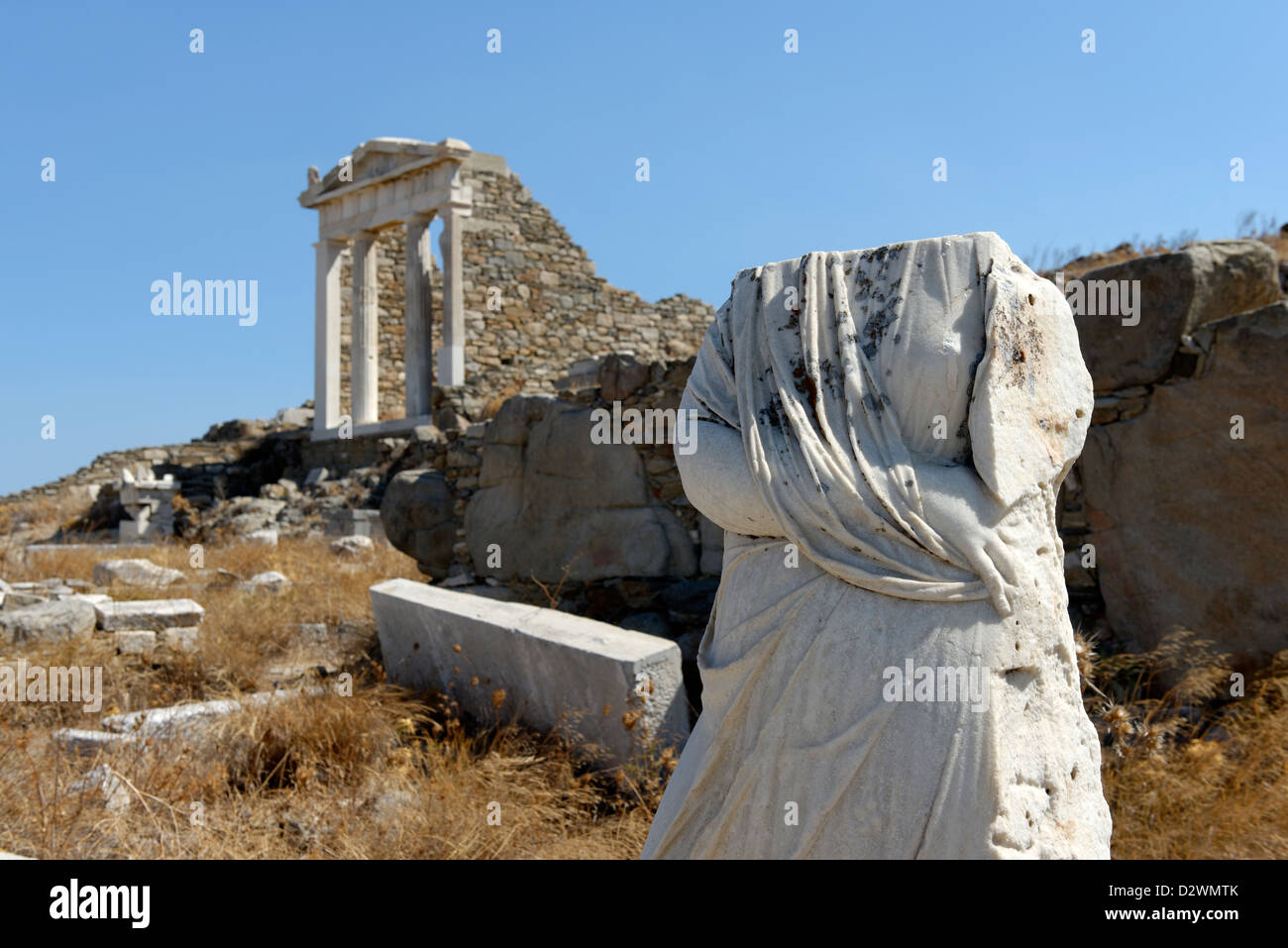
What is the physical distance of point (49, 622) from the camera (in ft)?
22.4

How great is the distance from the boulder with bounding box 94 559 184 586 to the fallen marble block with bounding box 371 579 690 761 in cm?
447

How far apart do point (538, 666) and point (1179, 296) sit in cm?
367

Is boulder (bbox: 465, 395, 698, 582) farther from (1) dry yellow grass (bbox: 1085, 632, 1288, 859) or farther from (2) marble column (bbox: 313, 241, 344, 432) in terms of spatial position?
(2) marble column (bbox: 313, 241, 344, 432)

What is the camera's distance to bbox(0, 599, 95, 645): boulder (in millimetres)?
6684

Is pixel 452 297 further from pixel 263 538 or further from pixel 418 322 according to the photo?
pixel 263 538

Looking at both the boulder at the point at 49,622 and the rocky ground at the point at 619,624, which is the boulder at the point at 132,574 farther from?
the boulder at the point at 49,622

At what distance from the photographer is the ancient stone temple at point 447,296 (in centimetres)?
1783

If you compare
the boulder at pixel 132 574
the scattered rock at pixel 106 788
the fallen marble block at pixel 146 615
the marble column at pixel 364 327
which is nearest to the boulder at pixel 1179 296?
the scattered rock at pixel 106 788

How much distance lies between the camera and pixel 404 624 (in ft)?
20.3

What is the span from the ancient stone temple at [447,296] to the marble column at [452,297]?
0.08 ft

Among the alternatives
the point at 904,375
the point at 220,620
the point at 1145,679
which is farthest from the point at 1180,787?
the point at 220,620

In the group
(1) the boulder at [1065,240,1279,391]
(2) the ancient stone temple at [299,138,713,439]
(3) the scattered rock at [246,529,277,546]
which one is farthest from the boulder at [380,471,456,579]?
(2) the ancient stone temple at [299,138,713,439]

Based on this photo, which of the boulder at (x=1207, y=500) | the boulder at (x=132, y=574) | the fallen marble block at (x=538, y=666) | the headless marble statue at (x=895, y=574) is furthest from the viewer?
the boulder at (x=132, y=574)

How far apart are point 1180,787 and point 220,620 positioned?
21.2 feet
